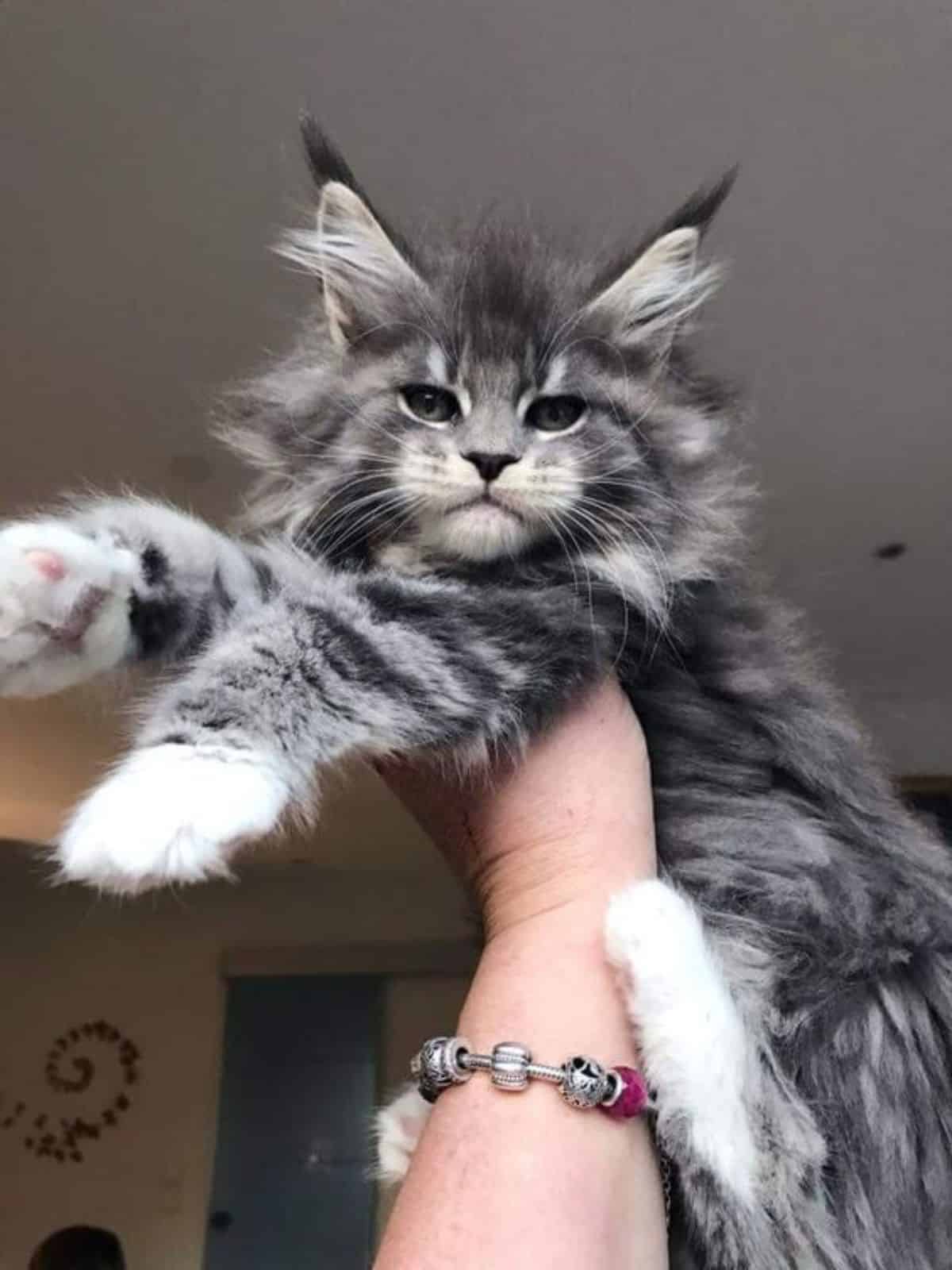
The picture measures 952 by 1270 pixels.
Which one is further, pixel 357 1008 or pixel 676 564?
pixel 357 1008

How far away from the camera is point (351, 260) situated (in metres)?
1.45

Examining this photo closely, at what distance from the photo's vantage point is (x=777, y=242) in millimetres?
2166

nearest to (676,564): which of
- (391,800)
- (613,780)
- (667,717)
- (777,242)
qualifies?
(667,717)

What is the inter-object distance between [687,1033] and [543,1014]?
147 mm

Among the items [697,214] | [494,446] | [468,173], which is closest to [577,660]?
[494,446]

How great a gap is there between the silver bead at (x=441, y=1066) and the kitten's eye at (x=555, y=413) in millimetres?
728

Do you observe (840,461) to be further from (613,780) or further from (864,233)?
(613,780)

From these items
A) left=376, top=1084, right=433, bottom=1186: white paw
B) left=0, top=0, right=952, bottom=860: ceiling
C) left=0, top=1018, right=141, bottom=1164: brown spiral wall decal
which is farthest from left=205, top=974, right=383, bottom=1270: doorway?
left=376, top=1084, right=433, bottom=1186: white paw

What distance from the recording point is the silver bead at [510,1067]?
3.27 feet

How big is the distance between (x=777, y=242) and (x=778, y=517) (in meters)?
1.08

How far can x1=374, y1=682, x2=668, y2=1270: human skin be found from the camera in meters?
0.92

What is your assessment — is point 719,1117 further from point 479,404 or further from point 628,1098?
point 479,404

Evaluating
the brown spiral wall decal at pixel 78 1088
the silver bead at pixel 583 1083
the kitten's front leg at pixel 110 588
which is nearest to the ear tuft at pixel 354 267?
the kitten's front leg at pixel 110 588

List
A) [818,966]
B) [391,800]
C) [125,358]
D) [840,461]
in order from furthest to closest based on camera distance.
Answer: [391,800] → [840,461] → [125,358] → [818,966]
